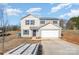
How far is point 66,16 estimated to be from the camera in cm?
652

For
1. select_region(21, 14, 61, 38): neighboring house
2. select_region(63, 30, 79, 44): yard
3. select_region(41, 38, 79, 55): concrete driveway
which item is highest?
select_region(21, 14, 61, 38): neighboring house

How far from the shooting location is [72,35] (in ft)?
21.5

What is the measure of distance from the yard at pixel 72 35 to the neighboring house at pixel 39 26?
0.08 m

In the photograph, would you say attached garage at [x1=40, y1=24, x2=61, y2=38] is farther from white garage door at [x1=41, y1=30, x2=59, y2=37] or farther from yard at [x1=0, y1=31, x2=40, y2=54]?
yard at [x1=0, y1=31, x2=40, y2=54]

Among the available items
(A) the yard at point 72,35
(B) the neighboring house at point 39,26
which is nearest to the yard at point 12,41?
(B) the neighboring house at point 39,26

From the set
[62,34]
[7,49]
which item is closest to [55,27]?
[62,34]

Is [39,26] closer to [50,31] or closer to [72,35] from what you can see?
[50,31]

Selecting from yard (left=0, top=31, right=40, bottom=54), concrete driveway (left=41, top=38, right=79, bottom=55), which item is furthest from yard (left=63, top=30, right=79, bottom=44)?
yard (left=0, top=31, right=40, bottom=54)

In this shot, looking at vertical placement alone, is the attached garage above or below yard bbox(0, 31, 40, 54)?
above

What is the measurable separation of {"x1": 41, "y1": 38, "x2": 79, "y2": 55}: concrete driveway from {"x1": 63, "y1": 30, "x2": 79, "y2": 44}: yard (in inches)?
1.9

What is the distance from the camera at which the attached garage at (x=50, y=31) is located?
21.5ft

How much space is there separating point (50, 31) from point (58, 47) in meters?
0.22

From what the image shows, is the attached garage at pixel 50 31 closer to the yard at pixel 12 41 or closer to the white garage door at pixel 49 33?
the white garage door at pixel 49 33

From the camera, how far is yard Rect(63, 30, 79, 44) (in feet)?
21.5
